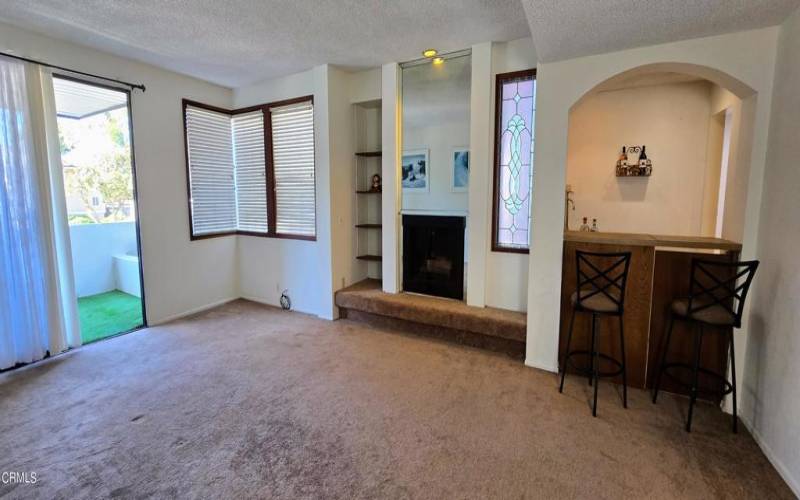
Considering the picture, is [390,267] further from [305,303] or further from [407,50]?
[407,50]

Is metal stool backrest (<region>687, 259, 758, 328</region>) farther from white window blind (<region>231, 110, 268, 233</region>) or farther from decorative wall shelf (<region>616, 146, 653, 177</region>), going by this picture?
white window blind (<region>231, 110, 268, 233</region>)

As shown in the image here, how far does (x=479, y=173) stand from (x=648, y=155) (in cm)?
194

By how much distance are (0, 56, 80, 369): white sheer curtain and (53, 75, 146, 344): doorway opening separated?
575 mm

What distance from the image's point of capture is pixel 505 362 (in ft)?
10.6

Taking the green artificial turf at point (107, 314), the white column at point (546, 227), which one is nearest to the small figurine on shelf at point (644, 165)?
the white column at point (546, 227)

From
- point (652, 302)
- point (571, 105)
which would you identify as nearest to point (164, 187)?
point (571, 105)

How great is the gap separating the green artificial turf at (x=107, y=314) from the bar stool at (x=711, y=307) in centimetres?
506

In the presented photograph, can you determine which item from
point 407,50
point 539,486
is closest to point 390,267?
point 407,50

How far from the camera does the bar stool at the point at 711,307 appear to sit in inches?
87.4

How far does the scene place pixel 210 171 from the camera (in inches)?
185

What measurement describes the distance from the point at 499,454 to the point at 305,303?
308 cm

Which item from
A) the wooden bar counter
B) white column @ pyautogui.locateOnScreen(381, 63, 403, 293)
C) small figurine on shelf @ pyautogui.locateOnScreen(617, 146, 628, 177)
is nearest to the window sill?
the wooden bar counter

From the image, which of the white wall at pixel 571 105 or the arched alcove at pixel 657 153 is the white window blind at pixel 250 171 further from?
the arched alcove at pixel 657 153

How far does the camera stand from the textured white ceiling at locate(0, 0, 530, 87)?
8.74ft
